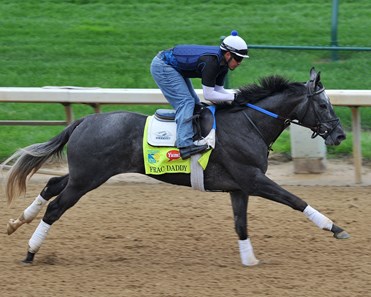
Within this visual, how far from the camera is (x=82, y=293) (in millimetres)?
6621

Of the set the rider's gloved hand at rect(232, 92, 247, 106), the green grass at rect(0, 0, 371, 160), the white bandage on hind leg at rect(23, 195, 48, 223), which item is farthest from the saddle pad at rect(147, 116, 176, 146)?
the green grass at rect(0, 0, 371, 160)

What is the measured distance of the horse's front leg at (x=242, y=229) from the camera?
7.36 meters

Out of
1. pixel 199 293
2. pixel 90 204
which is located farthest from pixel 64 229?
pixel 199 293

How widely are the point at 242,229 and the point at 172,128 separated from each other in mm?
1085

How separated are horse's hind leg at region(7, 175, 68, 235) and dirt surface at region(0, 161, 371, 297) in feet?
0.78

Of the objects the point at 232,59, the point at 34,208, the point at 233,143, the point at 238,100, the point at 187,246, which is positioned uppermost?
the point at 232,59

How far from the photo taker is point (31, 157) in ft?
25.6

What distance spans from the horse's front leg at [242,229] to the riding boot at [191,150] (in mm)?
557

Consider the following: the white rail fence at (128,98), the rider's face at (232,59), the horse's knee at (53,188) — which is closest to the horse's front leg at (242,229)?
the rider's face at (232,59)

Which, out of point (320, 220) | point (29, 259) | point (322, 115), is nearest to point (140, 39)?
point (322, 115)

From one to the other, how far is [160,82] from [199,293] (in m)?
2.06

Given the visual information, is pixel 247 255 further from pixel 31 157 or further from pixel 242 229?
pixel 31 157

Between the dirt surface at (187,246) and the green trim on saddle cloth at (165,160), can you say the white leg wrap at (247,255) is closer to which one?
the dirt surface at (187,246)

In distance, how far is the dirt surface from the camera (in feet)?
22.3
